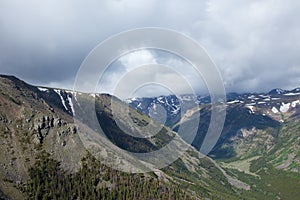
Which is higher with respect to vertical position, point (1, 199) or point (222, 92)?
point (222, 92)

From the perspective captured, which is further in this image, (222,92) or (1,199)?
(1,199)

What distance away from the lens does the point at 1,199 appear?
648ft

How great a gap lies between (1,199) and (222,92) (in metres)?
167

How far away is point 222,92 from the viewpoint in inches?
2756
